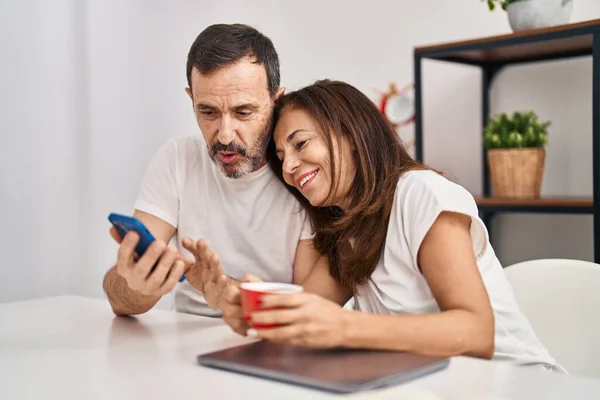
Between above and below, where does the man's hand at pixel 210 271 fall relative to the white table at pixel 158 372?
above

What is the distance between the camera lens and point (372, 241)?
1434 mm

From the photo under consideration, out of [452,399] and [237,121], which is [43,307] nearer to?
[237,121]

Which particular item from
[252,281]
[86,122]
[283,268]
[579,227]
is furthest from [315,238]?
[579,227]

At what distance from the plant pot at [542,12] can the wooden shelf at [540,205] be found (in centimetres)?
55

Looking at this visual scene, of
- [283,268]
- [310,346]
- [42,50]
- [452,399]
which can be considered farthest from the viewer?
[42,50]

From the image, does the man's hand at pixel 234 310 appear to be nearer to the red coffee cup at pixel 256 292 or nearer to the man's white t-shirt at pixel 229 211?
the red coffee cup at pixel 256 292

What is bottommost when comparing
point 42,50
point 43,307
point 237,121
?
point 43,307

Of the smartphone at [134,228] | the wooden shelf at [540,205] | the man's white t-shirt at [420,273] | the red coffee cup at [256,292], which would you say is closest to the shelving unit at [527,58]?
the wooden shelf at [540,205]

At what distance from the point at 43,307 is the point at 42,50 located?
33.6 inches

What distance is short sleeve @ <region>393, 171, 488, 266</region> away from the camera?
50.9 inches

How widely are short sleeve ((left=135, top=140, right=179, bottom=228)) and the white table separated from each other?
1.20 ft

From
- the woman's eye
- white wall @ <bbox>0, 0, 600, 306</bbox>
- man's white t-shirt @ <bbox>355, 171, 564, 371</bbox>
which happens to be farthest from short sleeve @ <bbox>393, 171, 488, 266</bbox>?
white wall @ <bbox>0, 0, 600, 306</bbox>

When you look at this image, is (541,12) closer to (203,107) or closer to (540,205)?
(540,205)

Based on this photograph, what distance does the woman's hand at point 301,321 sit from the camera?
3.49ft
